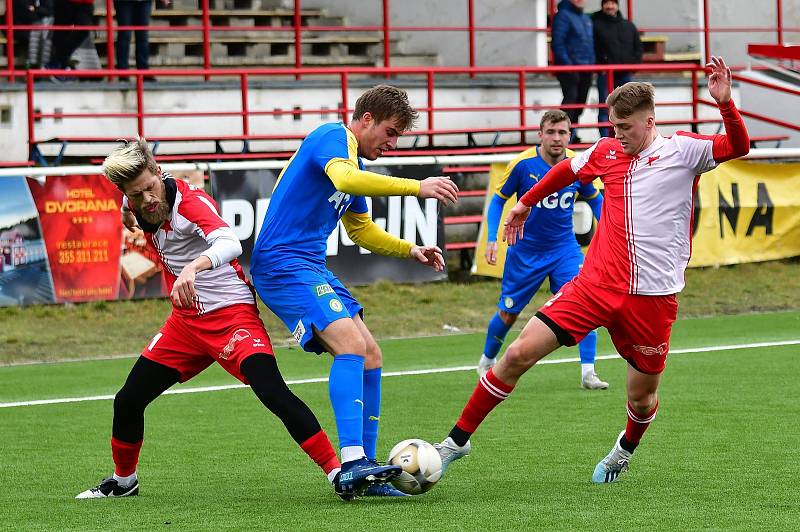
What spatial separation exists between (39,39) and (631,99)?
1433 centimetres

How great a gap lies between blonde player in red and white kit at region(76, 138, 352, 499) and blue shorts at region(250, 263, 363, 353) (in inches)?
5.0

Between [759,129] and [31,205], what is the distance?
47.2ft

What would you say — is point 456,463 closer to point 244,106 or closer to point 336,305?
point 336,305

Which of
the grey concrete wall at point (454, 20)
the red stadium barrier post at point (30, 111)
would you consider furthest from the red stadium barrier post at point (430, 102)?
the red stadium barrier post at point (30, 111)

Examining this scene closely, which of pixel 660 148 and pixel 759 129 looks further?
pixel 759 129

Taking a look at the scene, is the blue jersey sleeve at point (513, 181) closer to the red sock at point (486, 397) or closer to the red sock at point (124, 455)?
the red sock at point (486, 397)

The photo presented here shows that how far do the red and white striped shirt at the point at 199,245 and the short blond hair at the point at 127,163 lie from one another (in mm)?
198

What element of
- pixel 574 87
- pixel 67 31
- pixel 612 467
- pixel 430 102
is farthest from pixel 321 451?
pixel 574 87

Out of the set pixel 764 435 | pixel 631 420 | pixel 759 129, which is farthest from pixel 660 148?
pixel 759 129

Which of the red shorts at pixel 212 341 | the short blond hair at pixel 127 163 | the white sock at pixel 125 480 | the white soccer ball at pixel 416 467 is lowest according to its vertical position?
the white sock at pixel 125 480

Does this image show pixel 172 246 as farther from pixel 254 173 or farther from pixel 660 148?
pixel 254 173

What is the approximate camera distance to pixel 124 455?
682 centimetres

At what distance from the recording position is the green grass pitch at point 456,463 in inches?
241

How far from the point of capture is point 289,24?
22.9 m
